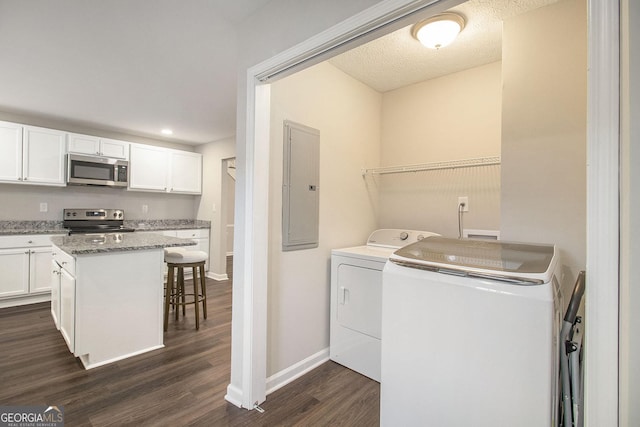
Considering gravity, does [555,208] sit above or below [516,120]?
below

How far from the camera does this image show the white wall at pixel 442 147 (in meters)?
2.29

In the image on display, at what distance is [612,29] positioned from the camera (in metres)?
0.68

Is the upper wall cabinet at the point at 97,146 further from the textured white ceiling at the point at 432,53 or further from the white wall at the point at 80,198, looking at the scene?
the textured white ceiling at the point at 432,53

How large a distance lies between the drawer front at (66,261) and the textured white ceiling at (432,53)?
250cm

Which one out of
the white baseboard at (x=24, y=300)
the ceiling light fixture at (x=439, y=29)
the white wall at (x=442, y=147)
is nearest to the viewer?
the ceiling light fixture at (x=439, y=29)

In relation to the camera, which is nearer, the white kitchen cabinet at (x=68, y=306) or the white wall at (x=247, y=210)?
the white wall at (x=247, y=210)

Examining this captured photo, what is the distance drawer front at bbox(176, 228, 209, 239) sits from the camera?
4766mm

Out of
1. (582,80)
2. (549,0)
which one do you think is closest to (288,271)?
(582,80)

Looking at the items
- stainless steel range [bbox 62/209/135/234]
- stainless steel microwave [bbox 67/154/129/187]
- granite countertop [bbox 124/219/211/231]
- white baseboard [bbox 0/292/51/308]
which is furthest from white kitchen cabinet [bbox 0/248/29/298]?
granite countertop [bbox 124/219/211/231]

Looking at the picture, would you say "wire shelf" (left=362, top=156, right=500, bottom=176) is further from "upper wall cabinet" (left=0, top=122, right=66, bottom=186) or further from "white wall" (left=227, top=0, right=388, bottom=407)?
"upper wall cabinet" (left=0, top=122, right=66, bottom=186)

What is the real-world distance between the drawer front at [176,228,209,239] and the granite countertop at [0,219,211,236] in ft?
0.20

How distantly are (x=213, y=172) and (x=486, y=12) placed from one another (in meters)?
4.44

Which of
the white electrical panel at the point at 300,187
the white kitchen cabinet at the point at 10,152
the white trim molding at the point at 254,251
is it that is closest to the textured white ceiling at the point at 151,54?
the white kitchen cabinet at the point at 10,152

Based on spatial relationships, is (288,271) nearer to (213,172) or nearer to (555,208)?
(555,208)
